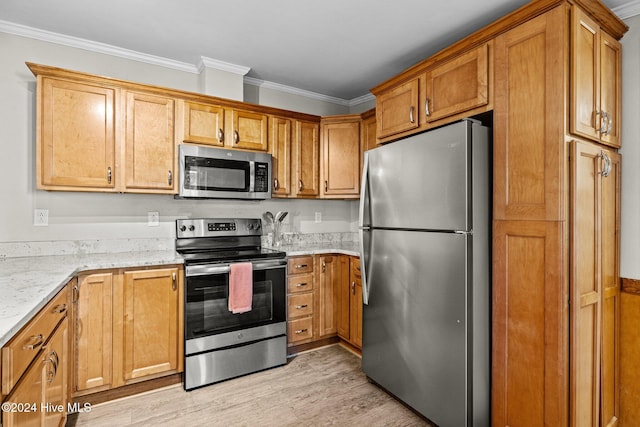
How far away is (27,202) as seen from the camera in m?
2.56

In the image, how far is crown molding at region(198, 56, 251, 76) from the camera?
3.01 metres

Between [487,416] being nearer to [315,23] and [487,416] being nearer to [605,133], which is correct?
[605,133]

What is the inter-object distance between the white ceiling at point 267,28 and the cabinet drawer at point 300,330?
2.31 m

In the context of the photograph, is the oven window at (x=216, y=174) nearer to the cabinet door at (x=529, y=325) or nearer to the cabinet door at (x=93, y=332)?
the cabinet door at (x=93, y=332)

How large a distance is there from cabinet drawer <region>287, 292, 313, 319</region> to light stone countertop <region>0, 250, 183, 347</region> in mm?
1051

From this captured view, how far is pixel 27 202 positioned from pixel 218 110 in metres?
1.57

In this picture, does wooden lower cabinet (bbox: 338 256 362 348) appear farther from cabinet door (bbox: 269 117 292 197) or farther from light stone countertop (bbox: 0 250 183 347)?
light stone countertop (bbox: 0 250 183 347)

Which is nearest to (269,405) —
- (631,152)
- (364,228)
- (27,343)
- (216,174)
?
(364,228)

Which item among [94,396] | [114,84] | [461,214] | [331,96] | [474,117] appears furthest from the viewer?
[331,96]

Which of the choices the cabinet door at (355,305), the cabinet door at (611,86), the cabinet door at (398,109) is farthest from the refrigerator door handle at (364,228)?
the cabinet door at (611,86)

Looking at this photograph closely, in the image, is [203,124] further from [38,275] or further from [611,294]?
[611,294]

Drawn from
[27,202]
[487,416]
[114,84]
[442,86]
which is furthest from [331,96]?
[487,416]

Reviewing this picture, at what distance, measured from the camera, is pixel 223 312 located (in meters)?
2.65

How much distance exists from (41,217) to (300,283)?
2.07m
